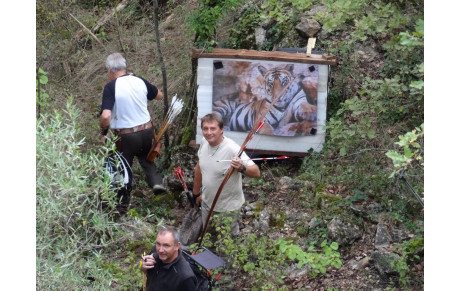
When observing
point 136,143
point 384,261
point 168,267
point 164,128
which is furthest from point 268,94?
point 168,267

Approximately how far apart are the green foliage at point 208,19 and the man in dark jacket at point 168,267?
14.6 ft

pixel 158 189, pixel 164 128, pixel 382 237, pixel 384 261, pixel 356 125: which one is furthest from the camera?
pixel 158 189

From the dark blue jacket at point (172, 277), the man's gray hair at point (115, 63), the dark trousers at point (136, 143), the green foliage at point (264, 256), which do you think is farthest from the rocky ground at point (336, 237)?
the man's gray hair at point (115, 63)

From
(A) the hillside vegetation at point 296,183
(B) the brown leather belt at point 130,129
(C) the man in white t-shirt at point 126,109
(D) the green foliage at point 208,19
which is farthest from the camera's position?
(D) the green foliage at point 208,19

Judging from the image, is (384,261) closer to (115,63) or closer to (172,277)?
(172,277)

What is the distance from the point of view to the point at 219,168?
6551 millimetres

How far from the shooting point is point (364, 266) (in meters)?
6.86

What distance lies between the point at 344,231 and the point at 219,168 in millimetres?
1628

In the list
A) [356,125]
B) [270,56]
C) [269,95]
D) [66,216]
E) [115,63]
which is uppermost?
[270,56]

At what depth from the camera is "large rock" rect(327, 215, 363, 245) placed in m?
7.21

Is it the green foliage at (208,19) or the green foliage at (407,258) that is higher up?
the green foliage at (208,19)

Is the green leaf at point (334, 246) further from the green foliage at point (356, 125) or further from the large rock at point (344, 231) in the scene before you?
the green foliage at point (356, 125)

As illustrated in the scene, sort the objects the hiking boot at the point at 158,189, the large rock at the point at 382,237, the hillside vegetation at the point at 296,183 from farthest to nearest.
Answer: the hiking boot at the point at 158,189
the large rock at the point at 382,237
the hillside vegetation at the point at 296,183

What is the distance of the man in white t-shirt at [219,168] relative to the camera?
636 cm
